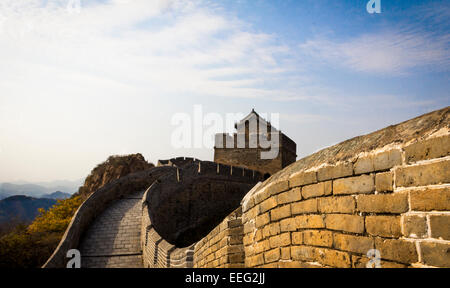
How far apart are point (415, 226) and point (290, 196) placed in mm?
1560

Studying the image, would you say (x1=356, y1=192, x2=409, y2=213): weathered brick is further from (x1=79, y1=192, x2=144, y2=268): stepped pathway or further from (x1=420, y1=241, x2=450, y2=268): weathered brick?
(x1=79, y1=192, x2=144, y2=268): stepped pathway

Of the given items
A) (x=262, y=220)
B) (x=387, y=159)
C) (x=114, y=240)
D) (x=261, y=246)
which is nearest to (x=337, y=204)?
(x=387, y=159)

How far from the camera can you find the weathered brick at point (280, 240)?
11.7 feet

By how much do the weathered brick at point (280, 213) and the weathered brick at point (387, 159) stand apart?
134cm

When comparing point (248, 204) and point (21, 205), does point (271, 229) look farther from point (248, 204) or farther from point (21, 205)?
point (21, 205)

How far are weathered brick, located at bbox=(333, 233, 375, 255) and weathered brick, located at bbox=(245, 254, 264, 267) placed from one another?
5.16 feet

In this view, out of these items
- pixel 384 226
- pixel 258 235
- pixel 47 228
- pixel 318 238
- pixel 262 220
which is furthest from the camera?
pixel 47 228

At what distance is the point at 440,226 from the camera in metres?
1.92

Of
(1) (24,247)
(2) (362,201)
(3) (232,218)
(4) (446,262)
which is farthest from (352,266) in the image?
(1) (24,247)

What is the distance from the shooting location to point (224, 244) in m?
4.93

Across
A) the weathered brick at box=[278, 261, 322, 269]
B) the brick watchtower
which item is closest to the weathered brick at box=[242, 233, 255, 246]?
the weathered brick at box=[278, 261, 322, 269]

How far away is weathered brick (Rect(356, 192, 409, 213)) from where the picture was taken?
7.17ft

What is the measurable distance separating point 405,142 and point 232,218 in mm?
3090
